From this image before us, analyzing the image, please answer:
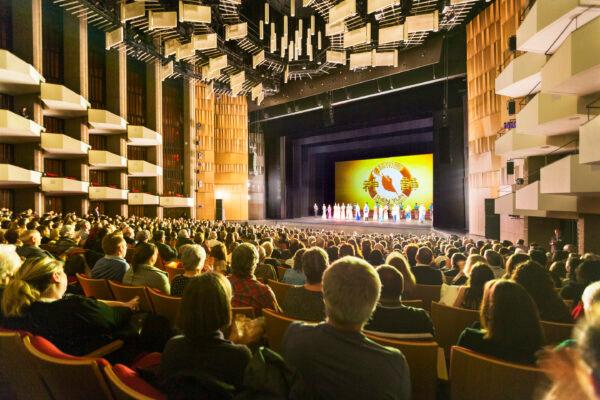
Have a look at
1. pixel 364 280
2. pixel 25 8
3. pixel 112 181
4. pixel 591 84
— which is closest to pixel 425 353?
Result: pixel 364 280

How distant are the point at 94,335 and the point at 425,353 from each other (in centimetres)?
186

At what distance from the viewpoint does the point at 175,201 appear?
2506 cm

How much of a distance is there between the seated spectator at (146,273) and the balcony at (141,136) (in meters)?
20.7

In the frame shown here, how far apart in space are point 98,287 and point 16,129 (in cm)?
1402

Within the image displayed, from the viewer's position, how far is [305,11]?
2116 cm

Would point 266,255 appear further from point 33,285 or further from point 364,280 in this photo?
point 364,280

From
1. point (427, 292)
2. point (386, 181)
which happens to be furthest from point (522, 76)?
point (386, 181)

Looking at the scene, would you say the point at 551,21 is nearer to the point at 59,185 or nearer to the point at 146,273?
the point at 146,273

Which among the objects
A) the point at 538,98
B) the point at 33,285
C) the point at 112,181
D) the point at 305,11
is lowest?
the point at 33,285

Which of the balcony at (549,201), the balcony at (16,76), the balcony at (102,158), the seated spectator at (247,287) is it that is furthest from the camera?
the balcony at (102,158)

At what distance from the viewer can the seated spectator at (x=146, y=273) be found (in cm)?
374

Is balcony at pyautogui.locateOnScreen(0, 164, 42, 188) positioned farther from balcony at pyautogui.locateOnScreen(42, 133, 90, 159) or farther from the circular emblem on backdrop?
the circular emblem on backdrop

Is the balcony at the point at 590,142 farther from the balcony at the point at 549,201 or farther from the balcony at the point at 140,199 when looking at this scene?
the balcony at the point at 140,199

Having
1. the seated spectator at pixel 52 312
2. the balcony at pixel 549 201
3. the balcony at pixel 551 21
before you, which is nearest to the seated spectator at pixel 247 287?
the seated spectator at pixel 52 312
